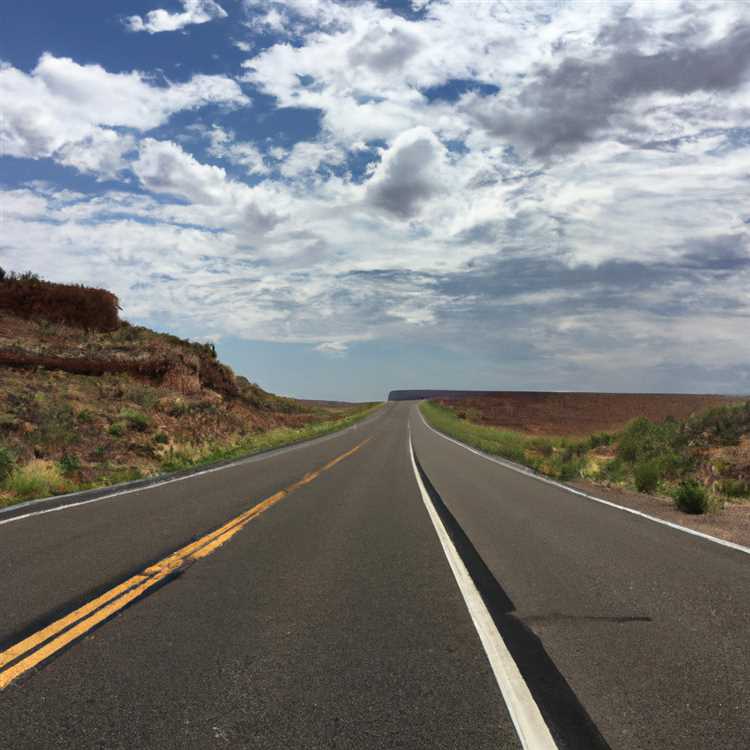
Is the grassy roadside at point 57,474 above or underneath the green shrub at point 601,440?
underneath

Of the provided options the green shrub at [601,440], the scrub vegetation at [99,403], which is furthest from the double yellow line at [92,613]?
the green shrub at [601,440]

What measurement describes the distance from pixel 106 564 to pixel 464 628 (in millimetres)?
3759

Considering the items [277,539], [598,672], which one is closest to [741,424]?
[277,539]

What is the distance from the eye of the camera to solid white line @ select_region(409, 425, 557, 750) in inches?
120

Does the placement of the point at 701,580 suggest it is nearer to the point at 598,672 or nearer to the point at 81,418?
the point at 598,672

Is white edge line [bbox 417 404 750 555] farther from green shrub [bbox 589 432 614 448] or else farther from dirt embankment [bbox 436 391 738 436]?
dirt embankment [bbox 436 391 738 436]

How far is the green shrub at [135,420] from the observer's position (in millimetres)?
22703

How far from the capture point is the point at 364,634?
14.7 feet

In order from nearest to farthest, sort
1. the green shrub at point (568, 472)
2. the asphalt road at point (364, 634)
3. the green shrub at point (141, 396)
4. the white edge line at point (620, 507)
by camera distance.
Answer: the asphalt road at point (364, 634) < the white edge line at point (620, 507) < the green shrub at point (568, 472) < the green shrub at point (141, 396)

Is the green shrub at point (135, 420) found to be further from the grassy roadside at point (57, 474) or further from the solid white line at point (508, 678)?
the solid white line at point (508, 678)

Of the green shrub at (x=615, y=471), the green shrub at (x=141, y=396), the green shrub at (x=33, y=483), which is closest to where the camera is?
the green shrub at (x=33, y=483)

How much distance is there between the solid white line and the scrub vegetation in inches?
343

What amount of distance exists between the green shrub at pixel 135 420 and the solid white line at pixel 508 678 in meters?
18.9

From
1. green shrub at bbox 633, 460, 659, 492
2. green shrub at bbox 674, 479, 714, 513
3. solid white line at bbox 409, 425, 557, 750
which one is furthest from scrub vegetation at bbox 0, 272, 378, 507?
green shrub at bbox 633, 460, 659, 492
